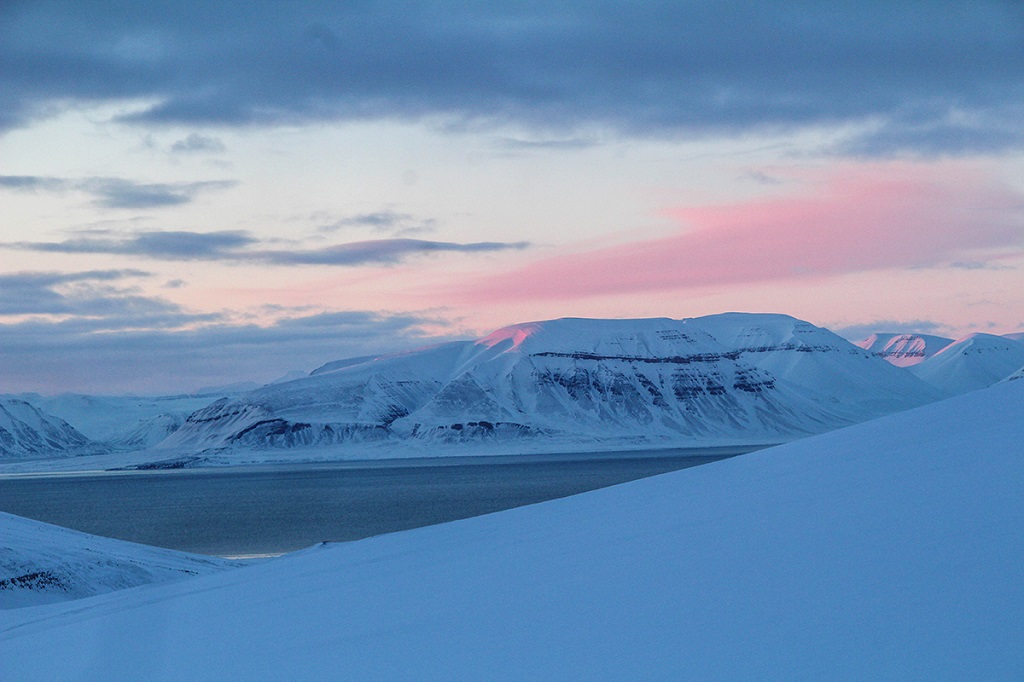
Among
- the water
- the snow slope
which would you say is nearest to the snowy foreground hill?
the snow slope

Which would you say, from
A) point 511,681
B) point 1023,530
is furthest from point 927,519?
point 511,681

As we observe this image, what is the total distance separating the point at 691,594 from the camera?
7.51 m

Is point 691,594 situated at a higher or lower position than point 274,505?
higher

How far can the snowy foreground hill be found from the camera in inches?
239

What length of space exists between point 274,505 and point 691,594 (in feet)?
256

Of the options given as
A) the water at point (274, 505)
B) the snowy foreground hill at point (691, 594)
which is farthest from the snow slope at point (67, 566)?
the snowy foreground hill at point (691, 594)

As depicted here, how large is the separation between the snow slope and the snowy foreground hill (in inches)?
540

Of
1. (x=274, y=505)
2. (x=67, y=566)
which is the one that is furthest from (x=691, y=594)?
(x=274, y=505)

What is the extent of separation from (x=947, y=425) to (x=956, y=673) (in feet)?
22.8

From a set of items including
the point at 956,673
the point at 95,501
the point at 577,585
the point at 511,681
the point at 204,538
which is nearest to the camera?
the point at 956,673

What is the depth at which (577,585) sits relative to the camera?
862cm

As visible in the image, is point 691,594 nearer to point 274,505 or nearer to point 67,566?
point 67,566

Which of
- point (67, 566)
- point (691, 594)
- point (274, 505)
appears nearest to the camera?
point (691, 594)

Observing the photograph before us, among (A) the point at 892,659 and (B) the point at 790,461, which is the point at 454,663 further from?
(B) the point at 790,461
